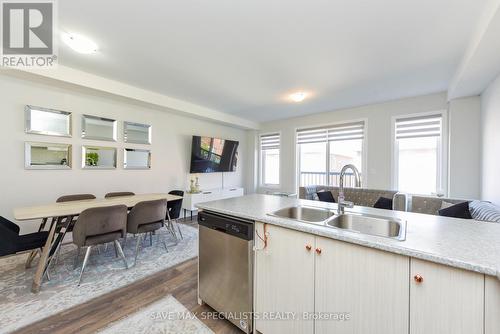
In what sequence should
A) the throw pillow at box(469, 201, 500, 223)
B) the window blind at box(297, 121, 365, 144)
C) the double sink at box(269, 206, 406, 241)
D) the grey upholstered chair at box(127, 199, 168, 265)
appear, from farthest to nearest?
the window blind at box(297, 121, 365, 144) → the grey upholstered chair at box(127, 199, 168, 265) → the throw pillow at box(469, 201, 500, 223) → the double sink at box(269, 206, 406, 241)

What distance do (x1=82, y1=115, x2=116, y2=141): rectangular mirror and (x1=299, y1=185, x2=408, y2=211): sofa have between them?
3.79 meters

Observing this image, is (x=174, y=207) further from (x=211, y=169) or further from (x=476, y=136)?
(x=476, y=136)

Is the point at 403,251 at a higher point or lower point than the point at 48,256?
higher

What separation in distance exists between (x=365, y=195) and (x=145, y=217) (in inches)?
151

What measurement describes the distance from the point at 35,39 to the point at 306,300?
353 centimetres

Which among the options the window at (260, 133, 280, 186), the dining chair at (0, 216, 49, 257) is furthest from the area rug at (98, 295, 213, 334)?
the window at (260, 133, 280, 186)

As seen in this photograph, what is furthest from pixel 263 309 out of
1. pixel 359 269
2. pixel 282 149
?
pixel 282 149

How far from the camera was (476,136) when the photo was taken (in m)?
3.17

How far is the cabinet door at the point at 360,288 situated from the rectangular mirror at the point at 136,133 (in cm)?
380

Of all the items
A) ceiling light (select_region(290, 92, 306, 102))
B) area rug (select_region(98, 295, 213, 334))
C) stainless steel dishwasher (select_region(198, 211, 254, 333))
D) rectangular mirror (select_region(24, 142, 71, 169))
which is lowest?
area rug (select_region(98, 295, 213, 334))

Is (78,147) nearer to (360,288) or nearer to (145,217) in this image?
(145,217)

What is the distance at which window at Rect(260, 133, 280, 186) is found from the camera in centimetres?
592

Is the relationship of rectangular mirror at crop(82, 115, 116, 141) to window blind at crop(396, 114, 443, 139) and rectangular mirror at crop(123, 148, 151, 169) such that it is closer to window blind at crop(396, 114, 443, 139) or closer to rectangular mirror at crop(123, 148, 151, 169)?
rectangular mirror at crop(123, 148, 151, 169)

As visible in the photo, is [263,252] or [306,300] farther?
[263,252]
